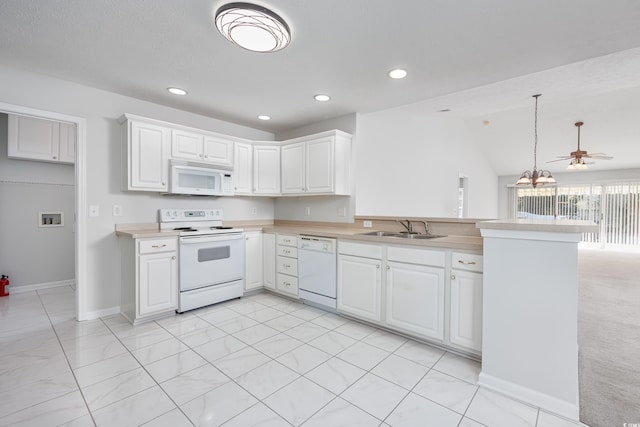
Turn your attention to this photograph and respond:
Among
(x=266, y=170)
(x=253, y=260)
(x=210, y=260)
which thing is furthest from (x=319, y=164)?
(x=210, y=260)

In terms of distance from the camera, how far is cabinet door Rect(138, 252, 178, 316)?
276 centimetres

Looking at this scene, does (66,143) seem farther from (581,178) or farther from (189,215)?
(581,178)

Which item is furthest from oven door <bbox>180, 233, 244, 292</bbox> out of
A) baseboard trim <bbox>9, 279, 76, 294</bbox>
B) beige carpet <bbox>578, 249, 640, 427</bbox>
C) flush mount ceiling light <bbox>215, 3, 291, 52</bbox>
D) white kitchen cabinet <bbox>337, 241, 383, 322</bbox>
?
beige carpet <bbox>578, 249, 640, 427</bbox>

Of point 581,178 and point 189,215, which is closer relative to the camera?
point 189,215

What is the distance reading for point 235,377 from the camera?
6.31 ft

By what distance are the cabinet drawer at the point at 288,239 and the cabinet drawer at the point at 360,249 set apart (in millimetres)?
670

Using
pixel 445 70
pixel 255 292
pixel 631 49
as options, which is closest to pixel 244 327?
pixel 255 292

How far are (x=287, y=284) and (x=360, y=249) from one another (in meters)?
1.20

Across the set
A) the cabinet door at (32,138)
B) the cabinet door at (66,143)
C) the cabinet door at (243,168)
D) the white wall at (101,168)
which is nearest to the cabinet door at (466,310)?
the cabinet door at (243,168)

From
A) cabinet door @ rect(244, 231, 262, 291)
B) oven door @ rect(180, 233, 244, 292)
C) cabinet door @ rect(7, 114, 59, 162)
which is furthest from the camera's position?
cabinet door @ rect(244, 231, 262, 291)

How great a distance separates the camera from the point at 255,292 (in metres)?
3.79

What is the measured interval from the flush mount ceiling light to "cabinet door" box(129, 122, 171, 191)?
1677 millimetres

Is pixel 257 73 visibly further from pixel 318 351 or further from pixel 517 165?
pixel 517 165

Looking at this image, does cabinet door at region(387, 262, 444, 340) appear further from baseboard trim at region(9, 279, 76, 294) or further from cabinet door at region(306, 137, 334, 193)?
baseboard trim at region(9, 279, 76, 294)
